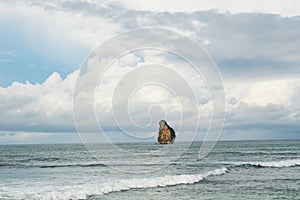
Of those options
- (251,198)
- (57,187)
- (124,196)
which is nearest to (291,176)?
(251,198)

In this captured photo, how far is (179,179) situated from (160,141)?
319ft

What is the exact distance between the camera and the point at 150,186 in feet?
87.7

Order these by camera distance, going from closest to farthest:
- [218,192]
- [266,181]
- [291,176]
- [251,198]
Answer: [251,198] → [218,192] → [266,181] → [291,176]

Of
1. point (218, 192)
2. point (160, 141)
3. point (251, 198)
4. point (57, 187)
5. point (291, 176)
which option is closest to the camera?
point (251, 198)

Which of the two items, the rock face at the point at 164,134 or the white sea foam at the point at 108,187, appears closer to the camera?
the white sea foam at the point at 108,187

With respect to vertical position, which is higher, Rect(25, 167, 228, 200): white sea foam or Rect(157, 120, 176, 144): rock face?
Rect(157, 120, 176, 144): rock face

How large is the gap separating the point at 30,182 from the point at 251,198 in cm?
1621

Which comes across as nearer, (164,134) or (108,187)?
(108,187)

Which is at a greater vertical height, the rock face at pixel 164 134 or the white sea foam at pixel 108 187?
the rock face at pixel 164 134

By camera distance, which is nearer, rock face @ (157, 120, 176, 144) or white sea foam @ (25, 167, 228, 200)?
white sea foam @ (25, 167, 228, 200)

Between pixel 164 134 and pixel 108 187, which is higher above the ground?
pixel 164 134

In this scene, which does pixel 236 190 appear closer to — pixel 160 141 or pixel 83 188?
pixel 83 188

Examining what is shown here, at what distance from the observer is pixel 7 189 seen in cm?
2534

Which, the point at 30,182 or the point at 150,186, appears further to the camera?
the point at 30,182
